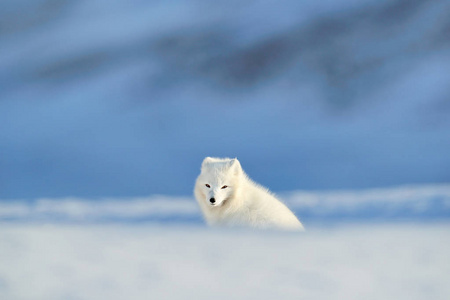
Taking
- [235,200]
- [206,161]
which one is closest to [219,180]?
[235,200]

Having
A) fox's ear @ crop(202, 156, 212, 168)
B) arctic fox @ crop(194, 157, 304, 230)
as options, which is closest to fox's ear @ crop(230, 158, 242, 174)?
arctic fox @ crop(194, 157, 304, 230)

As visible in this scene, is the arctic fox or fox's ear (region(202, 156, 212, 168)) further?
fox's ear (region(202, 156, 212, 168))

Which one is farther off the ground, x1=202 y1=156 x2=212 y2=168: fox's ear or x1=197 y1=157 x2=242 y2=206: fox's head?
x1=202 y1=156 x2=212 y2=168: fox's ear

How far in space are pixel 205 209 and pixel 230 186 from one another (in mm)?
705

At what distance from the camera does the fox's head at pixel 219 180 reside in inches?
297

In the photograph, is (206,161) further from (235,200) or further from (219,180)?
(235,200)

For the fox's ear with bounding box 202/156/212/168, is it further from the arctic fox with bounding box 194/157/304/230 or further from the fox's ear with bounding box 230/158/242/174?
the fox's ear with bounding box 230/158/242/174

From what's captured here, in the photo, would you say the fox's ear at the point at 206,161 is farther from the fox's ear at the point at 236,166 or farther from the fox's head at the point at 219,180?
the fox's ear at the point at 236,166

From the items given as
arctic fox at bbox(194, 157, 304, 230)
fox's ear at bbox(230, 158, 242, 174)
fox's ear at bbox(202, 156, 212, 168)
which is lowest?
arctic fox at bbox(194, 157, 304, 230)

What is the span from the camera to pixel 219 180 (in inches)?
302

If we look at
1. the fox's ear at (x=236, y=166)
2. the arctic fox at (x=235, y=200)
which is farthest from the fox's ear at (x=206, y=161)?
the fox's ear at (x=236, y=166)

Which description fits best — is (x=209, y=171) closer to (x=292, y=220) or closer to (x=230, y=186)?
(x=230, y=186)

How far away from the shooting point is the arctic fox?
7.15m

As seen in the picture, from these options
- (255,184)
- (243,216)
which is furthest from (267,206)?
(255,184)
